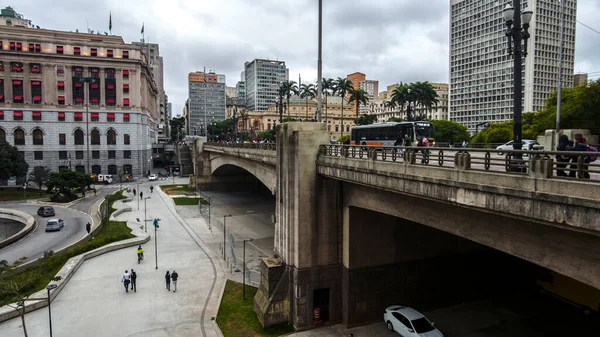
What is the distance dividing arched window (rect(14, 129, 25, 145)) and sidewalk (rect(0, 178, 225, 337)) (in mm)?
60438

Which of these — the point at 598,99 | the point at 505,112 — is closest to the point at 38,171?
the point at 598,99

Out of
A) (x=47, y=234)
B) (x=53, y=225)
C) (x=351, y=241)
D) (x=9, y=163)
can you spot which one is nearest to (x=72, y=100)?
(x=9, y=163)

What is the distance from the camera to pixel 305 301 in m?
20.0

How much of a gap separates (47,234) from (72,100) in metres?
49.5

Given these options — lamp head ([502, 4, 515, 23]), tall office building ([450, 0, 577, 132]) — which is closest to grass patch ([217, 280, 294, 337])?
lamp head ([502, 4, 515, 23])

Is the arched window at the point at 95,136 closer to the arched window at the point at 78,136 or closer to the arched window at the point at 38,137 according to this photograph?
the arched window at the point at 78,136

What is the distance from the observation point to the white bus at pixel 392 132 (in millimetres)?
33688

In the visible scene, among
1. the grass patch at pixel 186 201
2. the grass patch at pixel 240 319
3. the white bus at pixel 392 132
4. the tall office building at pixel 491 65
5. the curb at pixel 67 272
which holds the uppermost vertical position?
the tall office building at pixel 491 65

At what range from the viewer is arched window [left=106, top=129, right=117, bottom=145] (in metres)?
83.2

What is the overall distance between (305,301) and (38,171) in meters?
64.9

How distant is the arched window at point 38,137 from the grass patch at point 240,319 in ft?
241

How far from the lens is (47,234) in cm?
4056

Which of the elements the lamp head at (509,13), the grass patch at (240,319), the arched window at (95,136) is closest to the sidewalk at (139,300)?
the grass patch at (240,319)

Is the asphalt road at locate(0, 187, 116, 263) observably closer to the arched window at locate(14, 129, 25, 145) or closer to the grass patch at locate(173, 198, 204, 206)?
the grass patch at locate(173, 198, 204, 206)
